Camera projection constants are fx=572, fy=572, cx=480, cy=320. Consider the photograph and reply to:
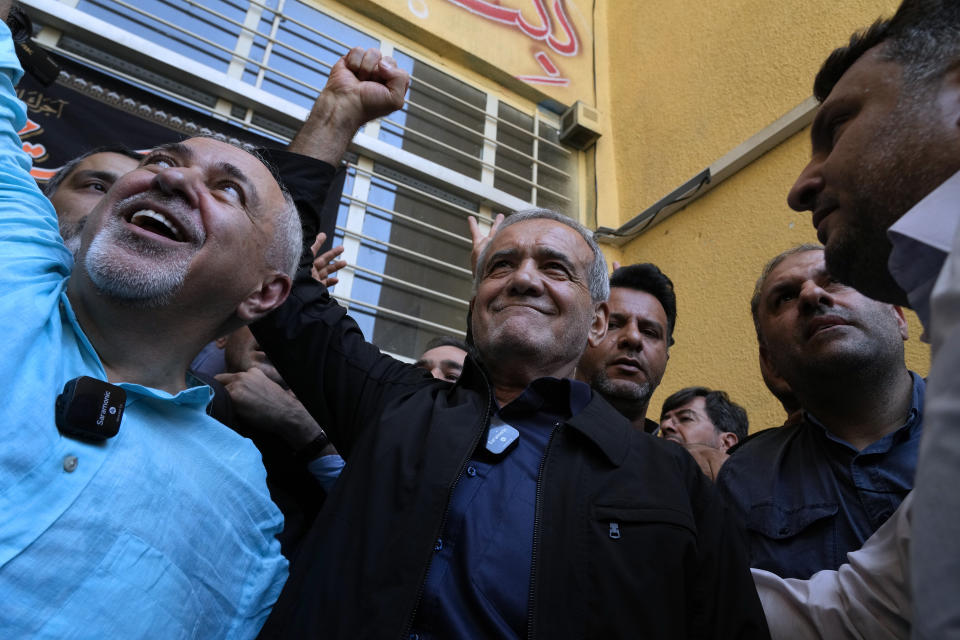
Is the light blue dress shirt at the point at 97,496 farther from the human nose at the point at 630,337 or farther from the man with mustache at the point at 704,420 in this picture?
the man with mustache at the point at 704,420

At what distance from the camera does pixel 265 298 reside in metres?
1.45

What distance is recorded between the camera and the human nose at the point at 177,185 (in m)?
1.30

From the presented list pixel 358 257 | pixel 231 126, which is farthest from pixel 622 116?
pixel 231 126

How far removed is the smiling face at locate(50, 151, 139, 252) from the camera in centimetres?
184

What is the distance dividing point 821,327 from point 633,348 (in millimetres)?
789

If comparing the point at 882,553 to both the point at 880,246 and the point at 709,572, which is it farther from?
the point at 880,246

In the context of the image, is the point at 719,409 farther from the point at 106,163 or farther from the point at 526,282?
the point at 106,163

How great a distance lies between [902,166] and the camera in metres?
0.85

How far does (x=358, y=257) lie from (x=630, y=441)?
290 centimetres

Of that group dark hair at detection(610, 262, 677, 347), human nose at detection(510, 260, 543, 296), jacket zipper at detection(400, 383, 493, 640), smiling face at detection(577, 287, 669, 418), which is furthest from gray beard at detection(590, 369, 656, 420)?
jacket zipper at detection(400, 383, 493, 640)

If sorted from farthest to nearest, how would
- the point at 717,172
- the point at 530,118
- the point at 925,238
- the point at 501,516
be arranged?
the point at 530,118, the point at 717,172, the point at 501,516, the point at 925,238

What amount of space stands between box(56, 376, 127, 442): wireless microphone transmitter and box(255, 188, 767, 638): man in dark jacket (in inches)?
16.9

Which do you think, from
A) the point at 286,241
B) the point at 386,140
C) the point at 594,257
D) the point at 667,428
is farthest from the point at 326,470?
the point at 386,140

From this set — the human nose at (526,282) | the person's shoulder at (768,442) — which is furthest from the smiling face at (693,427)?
the human nose at (526,282)
